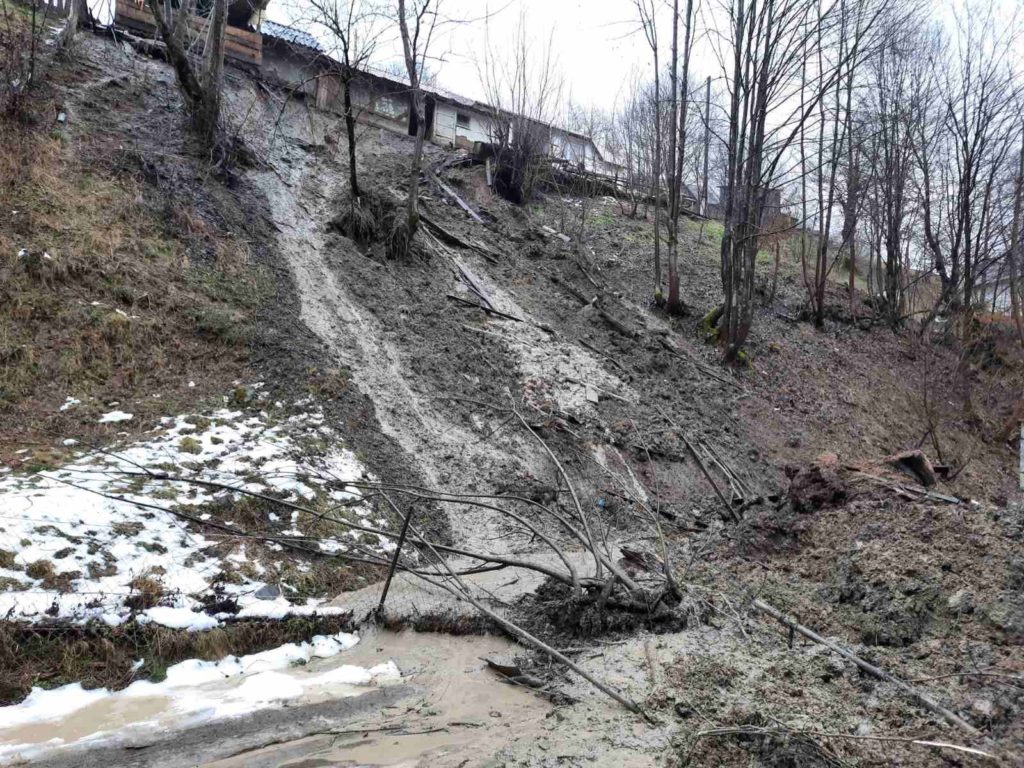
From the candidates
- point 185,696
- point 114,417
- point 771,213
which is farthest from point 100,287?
point 771,213

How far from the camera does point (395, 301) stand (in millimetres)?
11734

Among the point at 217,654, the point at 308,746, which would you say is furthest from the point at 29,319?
the point at 308,746

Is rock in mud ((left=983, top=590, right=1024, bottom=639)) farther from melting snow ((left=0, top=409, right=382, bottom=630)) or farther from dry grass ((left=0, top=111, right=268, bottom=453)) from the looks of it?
dry grass ((left=0, top=111, right=268, bottom=453))

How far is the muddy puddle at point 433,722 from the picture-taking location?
11.7 ft

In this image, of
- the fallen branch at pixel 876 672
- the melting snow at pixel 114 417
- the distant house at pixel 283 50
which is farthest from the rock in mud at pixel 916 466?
the distant house at pixel 283 50

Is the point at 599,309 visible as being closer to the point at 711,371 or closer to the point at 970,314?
the point at 711,371

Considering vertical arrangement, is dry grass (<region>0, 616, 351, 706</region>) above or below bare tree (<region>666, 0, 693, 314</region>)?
below

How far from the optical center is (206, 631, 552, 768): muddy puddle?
3.57 m

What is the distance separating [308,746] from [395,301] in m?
8.76

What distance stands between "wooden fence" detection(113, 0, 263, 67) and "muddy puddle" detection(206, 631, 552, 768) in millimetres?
16085

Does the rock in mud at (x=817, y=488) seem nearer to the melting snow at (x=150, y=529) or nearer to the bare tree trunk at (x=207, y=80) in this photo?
the melting snow at (x=150, y=529)

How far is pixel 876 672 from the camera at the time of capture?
3.67 metres

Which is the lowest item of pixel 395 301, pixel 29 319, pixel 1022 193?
pixel 29 319

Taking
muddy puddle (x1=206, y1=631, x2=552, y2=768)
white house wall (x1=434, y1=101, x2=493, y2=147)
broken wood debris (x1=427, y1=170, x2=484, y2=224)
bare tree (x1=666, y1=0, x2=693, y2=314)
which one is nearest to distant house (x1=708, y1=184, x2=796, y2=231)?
bare tree (x1=666, y1=0, x2=693, y2=314)
